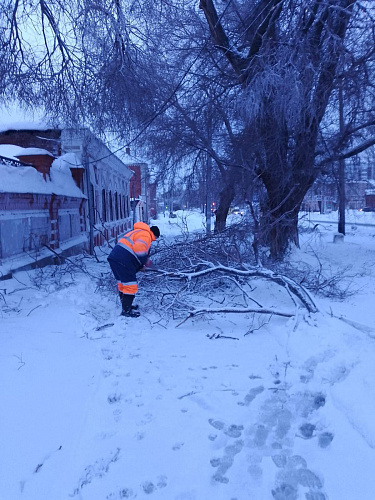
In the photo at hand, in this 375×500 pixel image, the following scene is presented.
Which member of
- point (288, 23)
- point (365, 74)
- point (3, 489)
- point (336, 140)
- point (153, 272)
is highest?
point (288, 23)

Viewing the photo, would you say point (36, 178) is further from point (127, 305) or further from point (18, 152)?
point (127, 305)

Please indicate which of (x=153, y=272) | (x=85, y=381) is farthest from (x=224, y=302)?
(x=85, y=381)

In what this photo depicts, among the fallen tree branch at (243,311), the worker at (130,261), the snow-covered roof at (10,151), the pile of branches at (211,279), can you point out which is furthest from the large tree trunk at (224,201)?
the fallen tree branch at (243,311)

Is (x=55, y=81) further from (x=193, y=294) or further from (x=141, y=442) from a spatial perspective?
(x=141, y=442)

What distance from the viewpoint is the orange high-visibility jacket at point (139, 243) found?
536cm

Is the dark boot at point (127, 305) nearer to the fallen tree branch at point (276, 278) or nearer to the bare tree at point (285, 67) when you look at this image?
the fallen tree branch at point (276, 278)

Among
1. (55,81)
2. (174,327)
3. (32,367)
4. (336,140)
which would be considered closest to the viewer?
(32,367)

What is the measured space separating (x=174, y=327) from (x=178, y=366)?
1.27m

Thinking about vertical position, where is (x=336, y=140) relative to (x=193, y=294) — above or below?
above

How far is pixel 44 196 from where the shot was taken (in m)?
9.51

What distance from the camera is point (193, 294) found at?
611 cm

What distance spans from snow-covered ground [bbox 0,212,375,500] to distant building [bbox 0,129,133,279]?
3440 mm

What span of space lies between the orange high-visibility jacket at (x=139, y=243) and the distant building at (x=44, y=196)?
269cm

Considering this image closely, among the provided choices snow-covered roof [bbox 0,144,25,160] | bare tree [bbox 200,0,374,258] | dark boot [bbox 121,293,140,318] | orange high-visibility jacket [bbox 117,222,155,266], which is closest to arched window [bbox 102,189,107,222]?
snow-covered roof [bbox 0,144,25,160]
